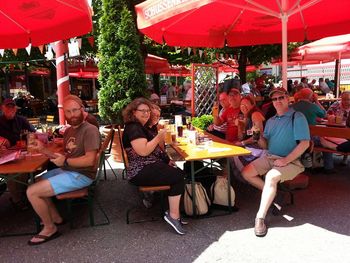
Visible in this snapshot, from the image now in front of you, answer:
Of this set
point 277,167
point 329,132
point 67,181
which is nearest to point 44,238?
point 67,181

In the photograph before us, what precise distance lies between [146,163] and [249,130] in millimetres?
1741

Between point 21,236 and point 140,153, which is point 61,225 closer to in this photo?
point 21,236

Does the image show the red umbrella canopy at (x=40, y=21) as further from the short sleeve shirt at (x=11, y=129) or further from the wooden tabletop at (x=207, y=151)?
the wooden tabletop at (x=207, y=151)

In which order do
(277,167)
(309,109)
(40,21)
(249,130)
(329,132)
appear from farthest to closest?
(309,109)
(329,132)
(40,21)
(249,130)
(277,167)

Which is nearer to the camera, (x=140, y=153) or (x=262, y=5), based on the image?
(x=140, y=153)

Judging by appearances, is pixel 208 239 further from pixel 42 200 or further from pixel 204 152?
pixel 42 200

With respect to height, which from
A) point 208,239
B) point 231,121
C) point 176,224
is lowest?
point 208,239

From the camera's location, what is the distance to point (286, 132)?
3.91 metres

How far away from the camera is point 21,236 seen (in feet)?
12.5

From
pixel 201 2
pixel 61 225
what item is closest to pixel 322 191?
pixel 201 2

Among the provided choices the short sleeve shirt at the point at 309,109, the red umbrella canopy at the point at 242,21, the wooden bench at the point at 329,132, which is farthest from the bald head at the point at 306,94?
the red umbrella canopy at the point at 242,21

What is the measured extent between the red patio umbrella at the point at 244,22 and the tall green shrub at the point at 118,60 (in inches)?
55.5

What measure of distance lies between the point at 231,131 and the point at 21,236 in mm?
3189

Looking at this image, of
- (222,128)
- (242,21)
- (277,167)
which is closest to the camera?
(277,167)
